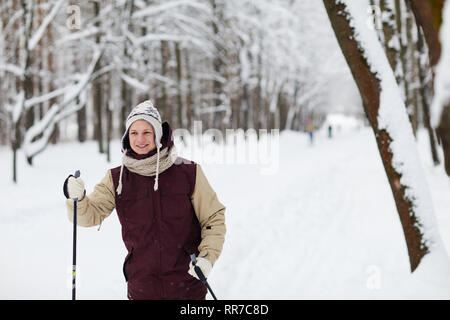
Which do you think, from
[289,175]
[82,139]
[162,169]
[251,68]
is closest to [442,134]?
[162,169]

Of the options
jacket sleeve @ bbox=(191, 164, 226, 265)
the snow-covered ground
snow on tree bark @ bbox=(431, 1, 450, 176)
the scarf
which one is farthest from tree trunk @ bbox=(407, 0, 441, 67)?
the snow-covered ground

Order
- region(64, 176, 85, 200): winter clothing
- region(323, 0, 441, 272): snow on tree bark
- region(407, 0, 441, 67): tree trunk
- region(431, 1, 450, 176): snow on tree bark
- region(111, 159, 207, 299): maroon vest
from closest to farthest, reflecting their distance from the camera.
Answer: region(431, 1, 450, 176): snow on tree bark < region(407, 0, 441, 67): tree trunk < region(64, 176, 85, 200): winter clothing < region(111, 159, 207, 299): maroon vest < region(323, 0, 441, 272): snow on tree bark

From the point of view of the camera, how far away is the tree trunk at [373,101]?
3963 mm

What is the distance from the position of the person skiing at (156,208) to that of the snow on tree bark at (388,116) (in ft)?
7.38

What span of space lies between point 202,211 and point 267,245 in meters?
3.80

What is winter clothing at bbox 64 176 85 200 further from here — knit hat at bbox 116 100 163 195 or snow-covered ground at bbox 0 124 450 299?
snow-covered ground at bbox 0 124 450 299

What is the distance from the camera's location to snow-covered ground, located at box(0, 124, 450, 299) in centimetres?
463

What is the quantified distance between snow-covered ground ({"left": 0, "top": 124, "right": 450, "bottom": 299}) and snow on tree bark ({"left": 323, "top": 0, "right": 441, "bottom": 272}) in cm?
62

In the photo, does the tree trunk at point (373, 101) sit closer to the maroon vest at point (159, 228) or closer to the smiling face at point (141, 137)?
the maroon vest at point (159, 228)

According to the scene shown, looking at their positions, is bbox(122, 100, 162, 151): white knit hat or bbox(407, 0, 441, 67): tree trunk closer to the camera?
bbox(407, 0, 441, 67): tree trunk

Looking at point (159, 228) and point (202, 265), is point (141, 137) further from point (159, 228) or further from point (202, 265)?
point (202, 265)
